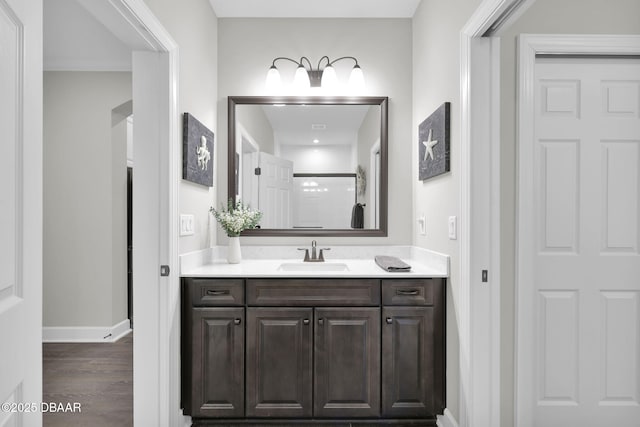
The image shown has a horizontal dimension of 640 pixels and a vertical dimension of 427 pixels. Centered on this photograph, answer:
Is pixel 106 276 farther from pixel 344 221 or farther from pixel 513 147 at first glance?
pixel 513 147

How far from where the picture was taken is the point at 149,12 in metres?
1.62

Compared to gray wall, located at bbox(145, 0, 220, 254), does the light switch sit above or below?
below

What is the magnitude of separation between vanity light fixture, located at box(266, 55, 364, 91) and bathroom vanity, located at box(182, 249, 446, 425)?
1.38m

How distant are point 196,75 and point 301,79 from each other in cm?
73

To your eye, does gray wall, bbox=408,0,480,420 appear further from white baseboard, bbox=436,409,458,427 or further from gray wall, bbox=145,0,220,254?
gray wall, bbox=145,0,220,254

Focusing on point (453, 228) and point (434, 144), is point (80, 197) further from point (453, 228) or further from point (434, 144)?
point (453, 228)

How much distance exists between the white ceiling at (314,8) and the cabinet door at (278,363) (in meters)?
2.02

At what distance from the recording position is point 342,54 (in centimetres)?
274

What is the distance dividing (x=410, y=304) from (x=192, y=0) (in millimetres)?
2161

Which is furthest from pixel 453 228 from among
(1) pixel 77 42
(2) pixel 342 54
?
(1) pixel 77 42

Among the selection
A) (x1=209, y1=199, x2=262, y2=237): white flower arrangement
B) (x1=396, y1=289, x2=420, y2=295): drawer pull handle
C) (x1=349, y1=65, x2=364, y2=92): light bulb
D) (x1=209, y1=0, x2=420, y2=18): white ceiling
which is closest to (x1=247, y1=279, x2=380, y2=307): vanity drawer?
(x1=396, y1=289, x2=420, y2=295): drawer pull handle

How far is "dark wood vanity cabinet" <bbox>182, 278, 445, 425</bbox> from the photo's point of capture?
2.04 m

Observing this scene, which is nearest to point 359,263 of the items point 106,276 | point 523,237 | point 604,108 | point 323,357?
point 323,357

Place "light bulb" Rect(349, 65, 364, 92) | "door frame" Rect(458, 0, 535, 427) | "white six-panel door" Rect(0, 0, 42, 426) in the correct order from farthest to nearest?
"light bulb" Rect(349, 65, 364, 92) < "door frame" Rect(458, 0, 535, 427) < "white six-panel door" Rect(0, 0, 42, 426)
